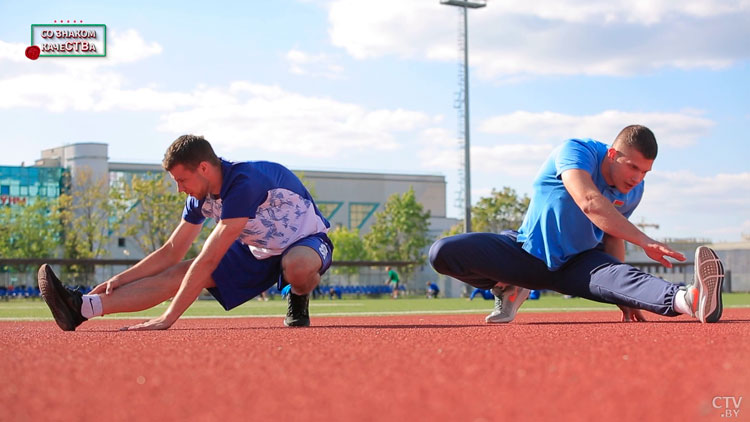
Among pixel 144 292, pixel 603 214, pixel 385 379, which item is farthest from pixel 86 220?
pixel 385 379

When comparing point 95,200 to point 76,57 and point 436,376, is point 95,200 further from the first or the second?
point 436,376

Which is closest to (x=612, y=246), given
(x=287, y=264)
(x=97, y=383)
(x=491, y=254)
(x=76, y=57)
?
(x=491, y=254)

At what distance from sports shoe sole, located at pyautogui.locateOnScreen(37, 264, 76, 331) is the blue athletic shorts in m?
0.96

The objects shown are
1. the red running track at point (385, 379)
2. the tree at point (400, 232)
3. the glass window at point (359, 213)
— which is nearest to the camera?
the red running track at point (385, 379)

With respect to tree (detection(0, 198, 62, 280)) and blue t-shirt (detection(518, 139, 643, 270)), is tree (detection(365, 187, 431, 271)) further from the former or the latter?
blue t-shirt (detection(518, 139, 643, 270))

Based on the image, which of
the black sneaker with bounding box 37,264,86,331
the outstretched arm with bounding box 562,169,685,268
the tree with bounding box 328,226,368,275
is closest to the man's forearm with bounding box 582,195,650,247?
the outstretched arm with bounding box 562,169,685,268

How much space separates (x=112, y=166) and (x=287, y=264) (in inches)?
2517

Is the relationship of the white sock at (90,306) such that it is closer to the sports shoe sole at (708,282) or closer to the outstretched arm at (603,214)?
the outstretched arm at (603,214)

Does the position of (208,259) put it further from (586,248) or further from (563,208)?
(586,248)

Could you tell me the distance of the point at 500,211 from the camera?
53781mm

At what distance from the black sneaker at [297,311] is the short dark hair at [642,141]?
7.80ft

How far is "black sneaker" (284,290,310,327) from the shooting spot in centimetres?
613

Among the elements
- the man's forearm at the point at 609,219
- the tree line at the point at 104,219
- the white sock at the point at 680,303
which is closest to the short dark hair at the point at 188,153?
the man's forearm at the point at 609,219

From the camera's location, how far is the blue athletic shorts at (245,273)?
6070 millimetres
